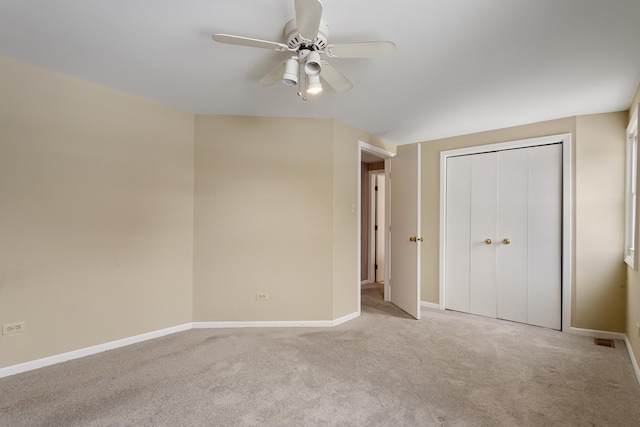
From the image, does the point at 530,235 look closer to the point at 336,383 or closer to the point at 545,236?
the point at 545,236

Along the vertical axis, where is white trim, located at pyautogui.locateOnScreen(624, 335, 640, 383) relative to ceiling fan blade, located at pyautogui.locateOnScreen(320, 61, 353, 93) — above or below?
below

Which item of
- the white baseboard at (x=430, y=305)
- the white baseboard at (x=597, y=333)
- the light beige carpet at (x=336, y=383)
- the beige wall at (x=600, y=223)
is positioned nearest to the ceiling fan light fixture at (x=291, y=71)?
the light beige carpet at (x=336, y=383)

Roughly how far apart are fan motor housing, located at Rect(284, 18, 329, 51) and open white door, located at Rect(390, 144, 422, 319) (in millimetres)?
2210

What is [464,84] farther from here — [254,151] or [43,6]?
[43,6]

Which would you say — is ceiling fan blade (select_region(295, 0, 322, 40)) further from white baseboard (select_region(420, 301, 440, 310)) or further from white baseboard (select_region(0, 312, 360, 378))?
white baseboard (select_region(420, 301, 440, 310))

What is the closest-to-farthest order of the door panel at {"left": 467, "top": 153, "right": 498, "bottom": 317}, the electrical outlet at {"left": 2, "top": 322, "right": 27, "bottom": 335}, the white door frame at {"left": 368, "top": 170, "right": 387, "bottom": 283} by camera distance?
the electrical outlet at {"left": 2, "top": 322, "right": 27, "bottom": 335} → the door panel at {"left": 467, "top": 153, "right": 498, "bottom": 317} → the white door frame at {"left": 368, "top": 170, "right": 387, "bottom": 283}

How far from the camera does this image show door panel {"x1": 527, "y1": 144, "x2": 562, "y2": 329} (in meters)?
3.16

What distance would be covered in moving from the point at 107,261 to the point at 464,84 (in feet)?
11.1

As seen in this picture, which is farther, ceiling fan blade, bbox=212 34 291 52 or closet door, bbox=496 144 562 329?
closet door, bbox=496 144 562 329

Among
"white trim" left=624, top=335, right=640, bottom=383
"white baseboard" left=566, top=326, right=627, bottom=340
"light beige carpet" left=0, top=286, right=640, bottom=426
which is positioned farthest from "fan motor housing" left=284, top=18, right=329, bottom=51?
"white baseboard" left=566, top=326, right=627, bottom=340

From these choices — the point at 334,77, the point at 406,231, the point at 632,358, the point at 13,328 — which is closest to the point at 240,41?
the point at 334,77

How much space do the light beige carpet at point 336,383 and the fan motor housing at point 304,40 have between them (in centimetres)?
214

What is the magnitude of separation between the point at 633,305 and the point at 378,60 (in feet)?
9.41

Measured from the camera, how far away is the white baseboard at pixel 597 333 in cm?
286
